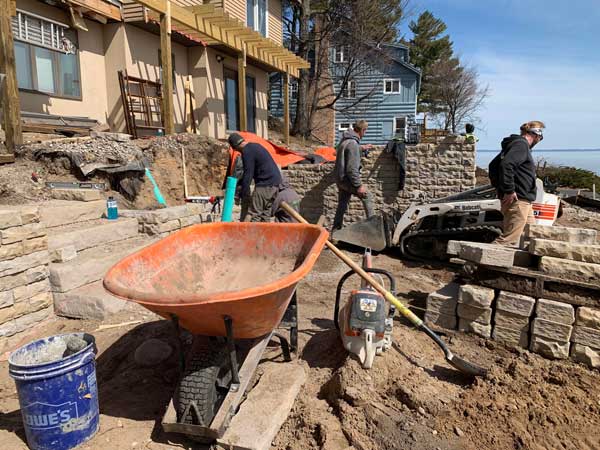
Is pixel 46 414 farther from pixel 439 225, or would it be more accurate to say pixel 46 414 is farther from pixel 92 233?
pixel 439 225

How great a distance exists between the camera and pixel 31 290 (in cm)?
377

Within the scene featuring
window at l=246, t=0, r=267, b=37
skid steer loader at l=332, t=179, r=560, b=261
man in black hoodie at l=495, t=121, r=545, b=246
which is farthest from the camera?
window at l=246, t=0, r=267, b=37

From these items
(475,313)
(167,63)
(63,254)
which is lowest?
(475,313)

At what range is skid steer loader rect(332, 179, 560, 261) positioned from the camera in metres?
6.27

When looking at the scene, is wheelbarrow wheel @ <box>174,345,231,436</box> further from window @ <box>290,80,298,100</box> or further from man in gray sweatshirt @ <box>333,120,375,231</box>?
window @ <box>290,80,298,100</box>

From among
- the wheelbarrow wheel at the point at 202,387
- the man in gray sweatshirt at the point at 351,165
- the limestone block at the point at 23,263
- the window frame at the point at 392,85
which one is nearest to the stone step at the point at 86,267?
the limestone block at the point at 23,263

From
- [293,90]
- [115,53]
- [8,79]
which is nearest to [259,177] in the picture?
[8,79]

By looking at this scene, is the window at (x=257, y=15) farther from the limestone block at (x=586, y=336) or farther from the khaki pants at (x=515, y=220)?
the limestone block at (x=586, y=336)

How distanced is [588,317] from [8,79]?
8.07 metres

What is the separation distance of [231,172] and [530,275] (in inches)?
159

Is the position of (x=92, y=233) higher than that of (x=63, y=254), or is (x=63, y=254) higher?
(x=92, y=233)

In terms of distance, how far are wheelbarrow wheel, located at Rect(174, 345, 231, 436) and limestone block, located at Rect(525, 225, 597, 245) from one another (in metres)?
3.02

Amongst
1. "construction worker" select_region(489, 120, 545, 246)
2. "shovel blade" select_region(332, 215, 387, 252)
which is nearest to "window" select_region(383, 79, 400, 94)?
"shovel blade" select_region(332, 215, 387, 252)

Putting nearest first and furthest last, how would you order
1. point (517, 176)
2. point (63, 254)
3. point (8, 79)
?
point (63, 254), point (517, 176), point (8, 79)
